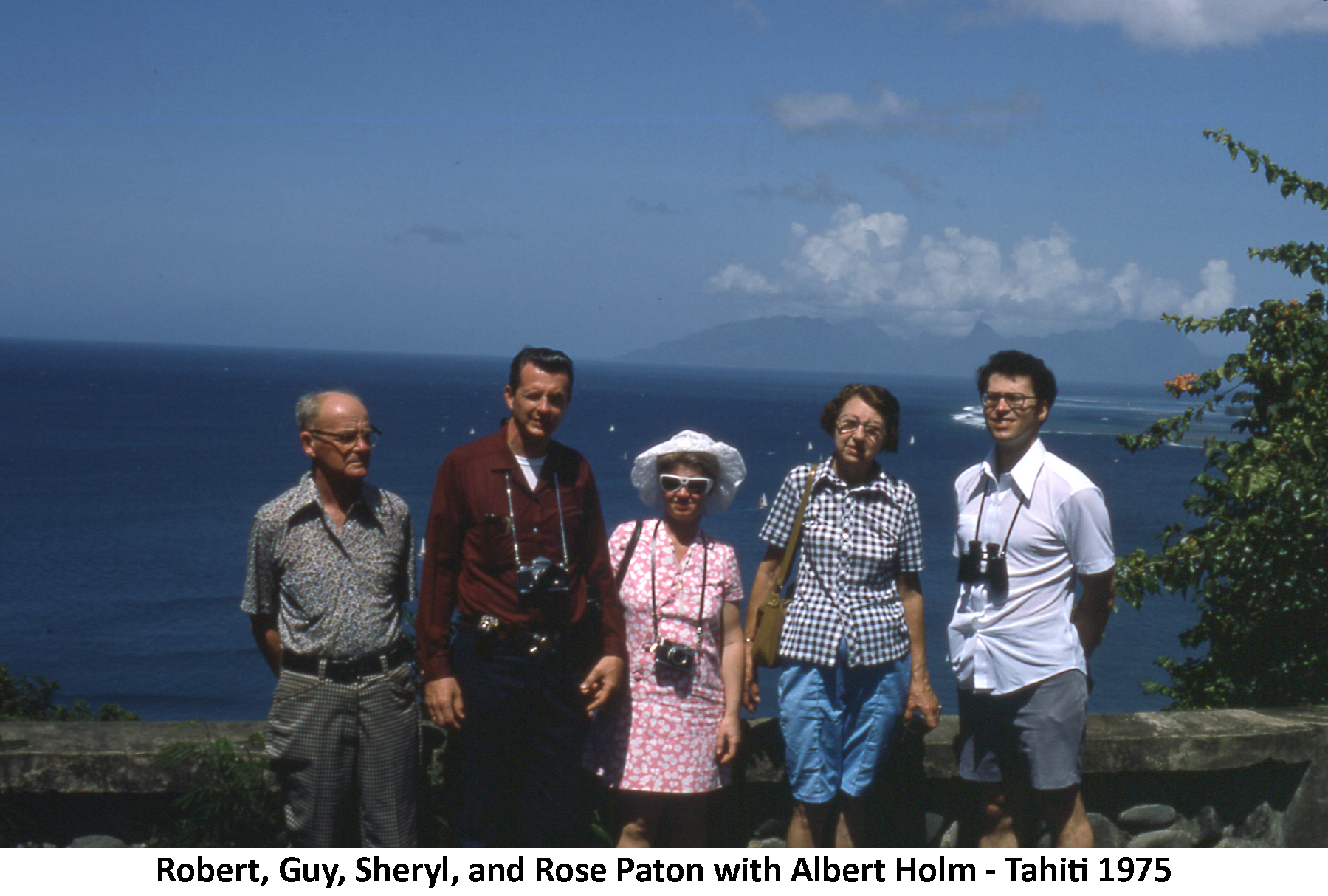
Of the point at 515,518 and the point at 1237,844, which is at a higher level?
the point at 515,518

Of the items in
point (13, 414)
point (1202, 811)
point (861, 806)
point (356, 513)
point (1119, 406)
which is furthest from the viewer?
point (1119, 406)

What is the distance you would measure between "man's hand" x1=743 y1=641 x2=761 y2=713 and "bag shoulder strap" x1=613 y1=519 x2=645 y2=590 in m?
0.44

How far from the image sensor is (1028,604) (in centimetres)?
336

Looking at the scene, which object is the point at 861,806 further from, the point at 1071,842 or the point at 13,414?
the point at 13,414

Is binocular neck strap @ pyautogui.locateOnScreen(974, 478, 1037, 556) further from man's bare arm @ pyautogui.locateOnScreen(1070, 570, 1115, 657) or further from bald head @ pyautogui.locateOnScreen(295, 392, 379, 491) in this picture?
bald head @ pyautogui.locateOnScreen(295, 392, 379, 491)

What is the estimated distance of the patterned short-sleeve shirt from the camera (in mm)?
3186

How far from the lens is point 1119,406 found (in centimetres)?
18888

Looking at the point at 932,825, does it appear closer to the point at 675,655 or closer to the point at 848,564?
the point at 848,564

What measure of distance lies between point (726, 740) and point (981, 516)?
106 cm

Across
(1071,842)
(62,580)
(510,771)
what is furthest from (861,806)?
(62,580)

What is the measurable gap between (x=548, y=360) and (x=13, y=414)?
13050 cm

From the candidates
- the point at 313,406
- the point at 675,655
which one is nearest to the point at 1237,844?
the point at 675,655

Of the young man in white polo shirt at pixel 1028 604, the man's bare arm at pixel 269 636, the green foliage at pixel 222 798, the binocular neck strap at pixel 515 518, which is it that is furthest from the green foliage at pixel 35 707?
the young man in white polo shirt at pixel 1028 604

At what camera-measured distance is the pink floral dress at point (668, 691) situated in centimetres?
338
